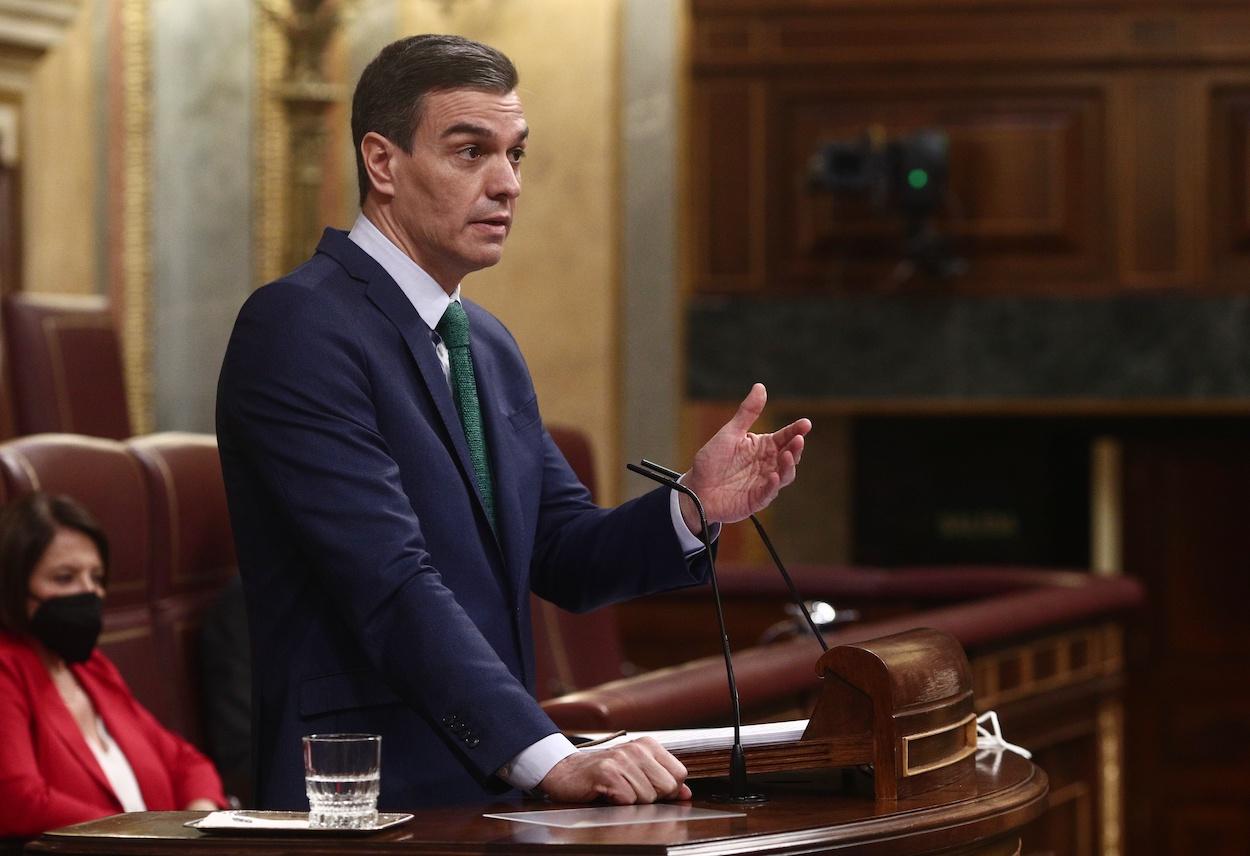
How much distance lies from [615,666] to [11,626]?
184 centimetres

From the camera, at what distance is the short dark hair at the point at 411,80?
5.93ft

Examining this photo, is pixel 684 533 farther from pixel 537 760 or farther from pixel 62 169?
pixel 62 169

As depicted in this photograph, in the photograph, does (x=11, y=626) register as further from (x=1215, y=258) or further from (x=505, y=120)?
(x=1215, y=258)

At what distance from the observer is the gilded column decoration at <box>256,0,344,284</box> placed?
6469 millimetres

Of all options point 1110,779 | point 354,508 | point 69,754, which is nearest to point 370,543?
point 354,508

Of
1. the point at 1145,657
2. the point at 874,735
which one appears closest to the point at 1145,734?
the point at 1145,657

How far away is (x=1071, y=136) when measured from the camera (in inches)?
259

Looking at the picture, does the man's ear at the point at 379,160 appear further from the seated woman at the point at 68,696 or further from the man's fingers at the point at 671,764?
the seated woman at the point at 68,696

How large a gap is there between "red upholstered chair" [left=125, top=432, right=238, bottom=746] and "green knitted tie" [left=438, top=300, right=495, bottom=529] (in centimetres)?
165

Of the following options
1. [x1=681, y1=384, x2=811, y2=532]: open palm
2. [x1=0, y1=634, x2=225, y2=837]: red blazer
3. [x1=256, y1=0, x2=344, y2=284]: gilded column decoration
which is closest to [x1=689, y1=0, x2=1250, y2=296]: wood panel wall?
[x1=256, y1=0, x2=344, y2=284]: gilded column decoration

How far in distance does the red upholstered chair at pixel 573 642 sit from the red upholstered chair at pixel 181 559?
0.82 m

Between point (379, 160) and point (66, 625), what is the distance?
4.32 feet

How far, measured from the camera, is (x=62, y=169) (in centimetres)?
664

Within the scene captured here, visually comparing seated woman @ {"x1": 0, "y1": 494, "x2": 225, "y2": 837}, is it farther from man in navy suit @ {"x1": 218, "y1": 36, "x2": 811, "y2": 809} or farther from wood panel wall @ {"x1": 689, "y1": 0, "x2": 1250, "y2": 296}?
wood panel wall @ {"x1": 689, "y1": 0, "x2": 1250, "y2": 296}
